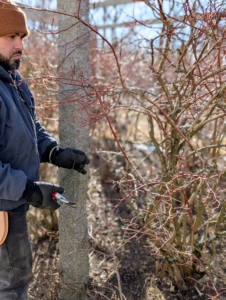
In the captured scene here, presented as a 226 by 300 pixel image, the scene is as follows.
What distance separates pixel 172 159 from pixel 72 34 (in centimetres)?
108

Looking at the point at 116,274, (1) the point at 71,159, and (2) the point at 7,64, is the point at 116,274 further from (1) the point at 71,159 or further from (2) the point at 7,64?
(2) the point at 7,64

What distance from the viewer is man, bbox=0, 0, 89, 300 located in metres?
2.22

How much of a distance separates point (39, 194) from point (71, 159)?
0.37 meters

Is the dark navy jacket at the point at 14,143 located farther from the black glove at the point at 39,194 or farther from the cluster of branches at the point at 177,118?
the cluster of branches at the point at 177,118

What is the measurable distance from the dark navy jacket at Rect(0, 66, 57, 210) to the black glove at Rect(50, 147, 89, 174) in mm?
182

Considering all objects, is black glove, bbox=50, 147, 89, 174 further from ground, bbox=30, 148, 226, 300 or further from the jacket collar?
the jacket collar

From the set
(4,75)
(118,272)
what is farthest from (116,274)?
(4,75)

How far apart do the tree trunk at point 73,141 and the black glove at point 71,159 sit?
0.39 ft

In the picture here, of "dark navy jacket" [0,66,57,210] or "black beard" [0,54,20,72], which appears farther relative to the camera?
"black beard" [0,54,20,72]

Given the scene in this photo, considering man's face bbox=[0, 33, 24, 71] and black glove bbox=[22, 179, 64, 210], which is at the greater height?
man's face bbox=[0, 33, 24, 71]

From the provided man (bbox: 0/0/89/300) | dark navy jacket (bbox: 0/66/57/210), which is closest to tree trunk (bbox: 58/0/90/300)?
man (bbox: 0/0/89/300)

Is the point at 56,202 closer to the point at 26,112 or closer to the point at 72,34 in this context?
the point at 26,112

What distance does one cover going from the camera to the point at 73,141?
2707 millimetres

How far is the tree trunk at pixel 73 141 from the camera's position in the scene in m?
2.63
